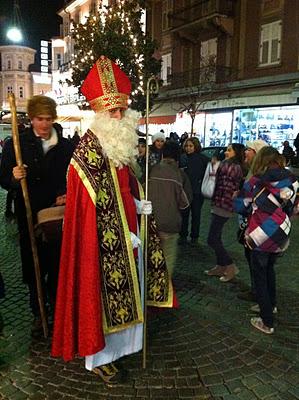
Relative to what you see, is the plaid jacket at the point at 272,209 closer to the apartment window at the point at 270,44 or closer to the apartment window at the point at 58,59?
the apartment window at the point at 270,44

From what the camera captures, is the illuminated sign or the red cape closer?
the red cape

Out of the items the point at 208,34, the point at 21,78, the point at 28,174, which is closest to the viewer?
the point at 28,174

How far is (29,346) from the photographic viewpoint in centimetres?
368

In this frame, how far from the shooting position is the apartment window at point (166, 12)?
87.2ft

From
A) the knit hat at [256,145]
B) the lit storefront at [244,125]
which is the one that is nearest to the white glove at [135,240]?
the knit hat at [256,145]

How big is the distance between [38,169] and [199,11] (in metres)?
22.5

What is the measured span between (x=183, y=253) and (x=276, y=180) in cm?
314

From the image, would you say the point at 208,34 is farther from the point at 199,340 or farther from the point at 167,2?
the point at 199,340

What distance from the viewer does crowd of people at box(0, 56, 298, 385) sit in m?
2.90

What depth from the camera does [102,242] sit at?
2984mm

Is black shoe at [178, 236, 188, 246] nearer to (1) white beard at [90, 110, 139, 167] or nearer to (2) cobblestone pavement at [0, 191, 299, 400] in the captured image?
(2) cobblestone pavement at [0, 191, 299, 400]

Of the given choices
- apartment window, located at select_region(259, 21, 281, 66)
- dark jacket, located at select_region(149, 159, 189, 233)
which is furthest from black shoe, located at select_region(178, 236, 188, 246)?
apartment window, located at select_region(259, 21, 281, 66)

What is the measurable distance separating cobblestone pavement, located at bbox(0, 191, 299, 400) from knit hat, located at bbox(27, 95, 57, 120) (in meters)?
2.04

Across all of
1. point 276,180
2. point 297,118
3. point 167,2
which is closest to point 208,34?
point 167,2
